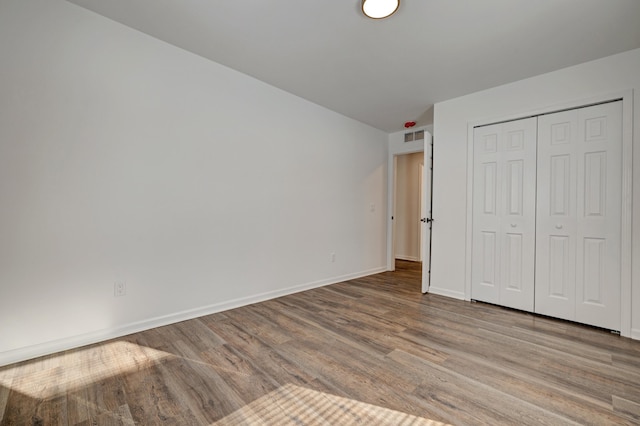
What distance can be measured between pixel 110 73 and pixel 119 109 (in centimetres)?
28

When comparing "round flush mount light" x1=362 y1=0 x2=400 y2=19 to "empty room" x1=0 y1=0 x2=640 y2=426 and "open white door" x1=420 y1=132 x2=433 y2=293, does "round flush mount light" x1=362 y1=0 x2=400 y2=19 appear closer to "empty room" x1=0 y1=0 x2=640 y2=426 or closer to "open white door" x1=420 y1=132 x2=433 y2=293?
"empty room" x1=0 y1=0 x2=640 y2=426

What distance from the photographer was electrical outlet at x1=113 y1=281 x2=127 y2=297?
7.36ft

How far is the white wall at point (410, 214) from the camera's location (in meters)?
6.08

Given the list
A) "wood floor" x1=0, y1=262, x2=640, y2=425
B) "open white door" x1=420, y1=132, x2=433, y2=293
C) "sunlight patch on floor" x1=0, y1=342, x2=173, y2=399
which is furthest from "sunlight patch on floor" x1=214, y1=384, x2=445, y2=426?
"open white door" x1=420, y1=132, x2=433, y2=293

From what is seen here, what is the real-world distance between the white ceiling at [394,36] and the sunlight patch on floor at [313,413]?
2.55 m

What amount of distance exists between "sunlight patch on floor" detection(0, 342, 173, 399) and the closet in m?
3.39

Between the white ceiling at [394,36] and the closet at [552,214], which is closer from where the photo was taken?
the white ceiling at [394,36]

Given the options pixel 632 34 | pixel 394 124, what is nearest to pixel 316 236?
pixel 394 124

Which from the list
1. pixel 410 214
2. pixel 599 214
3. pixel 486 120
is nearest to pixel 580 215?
pixel 599 214

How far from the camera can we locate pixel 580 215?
8.71ft

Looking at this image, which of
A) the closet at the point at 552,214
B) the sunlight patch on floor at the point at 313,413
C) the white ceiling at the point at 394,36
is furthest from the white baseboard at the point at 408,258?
the sunlight patch on floor at the point at 313,413

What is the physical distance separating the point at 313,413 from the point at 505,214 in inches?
113

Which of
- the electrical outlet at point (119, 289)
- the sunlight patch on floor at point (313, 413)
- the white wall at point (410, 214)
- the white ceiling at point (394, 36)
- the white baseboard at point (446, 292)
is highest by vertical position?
the white ceiling at point (394, 36)

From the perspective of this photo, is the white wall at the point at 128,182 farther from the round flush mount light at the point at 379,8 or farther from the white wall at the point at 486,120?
the white wall at the point at 486,120
